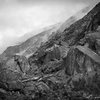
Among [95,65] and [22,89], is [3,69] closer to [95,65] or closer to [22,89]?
[22,89]

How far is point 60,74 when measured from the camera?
383 feet

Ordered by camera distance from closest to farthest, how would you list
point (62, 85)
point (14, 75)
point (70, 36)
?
point (62, 85)
point (14, 75)
point (70, 36)

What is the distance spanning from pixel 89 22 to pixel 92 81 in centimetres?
4926

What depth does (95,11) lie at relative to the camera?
147 meters

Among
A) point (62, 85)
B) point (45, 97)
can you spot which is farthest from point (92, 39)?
point (45, 97)

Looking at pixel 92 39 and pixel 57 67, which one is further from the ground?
pixel 92 39

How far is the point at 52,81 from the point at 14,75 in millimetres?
18534

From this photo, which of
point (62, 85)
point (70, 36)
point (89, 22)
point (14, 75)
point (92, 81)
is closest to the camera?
point (92, 81)

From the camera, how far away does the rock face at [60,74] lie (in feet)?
332

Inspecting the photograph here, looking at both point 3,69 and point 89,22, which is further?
point 89,22

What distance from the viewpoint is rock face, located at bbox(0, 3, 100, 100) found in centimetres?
10112

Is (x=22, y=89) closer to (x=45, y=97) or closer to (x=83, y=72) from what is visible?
(x=45, y=97)

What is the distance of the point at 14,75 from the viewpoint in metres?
123

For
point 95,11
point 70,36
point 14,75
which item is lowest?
point 14,75
